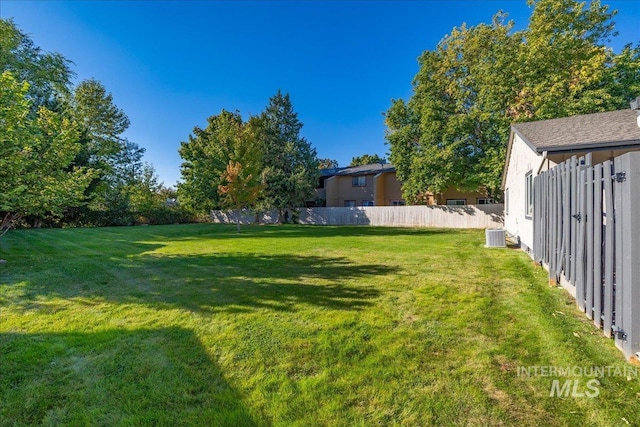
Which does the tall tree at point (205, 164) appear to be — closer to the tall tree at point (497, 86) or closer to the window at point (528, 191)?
the tall tree at point (497, 86)

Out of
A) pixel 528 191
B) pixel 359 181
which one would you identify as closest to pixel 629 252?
pixel 528 191

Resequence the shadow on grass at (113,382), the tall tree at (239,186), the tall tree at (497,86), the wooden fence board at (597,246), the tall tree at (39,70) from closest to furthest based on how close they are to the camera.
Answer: the shadow on grass at (113,382)
the wooden fence board at (597,246)
the tall tree at (39,70)
the tall tree at (497,86)
the tall tree at (239,186)

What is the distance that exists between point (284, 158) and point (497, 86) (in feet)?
57.4

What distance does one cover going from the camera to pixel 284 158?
28250 millimetres

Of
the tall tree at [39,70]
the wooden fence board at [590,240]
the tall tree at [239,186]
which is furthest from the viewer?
the tall tree at [239,186]

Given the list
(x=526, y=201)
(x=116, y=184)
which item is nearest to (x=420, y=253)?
(x=526, y=201)

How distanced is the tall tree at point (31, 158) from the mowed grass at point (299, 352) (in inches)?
91.4

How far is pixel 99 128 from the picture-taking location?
100.0 ft

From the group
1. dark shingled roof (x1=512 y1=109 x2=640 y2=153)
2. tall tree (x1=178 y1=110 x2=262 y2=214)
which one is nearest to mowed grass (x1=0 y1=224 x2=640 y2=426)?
dark shingled roof (x1=512 y1=109 x2=640 y2=153)

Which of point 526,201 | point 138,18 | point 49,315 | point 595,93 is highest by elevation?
point 138,18

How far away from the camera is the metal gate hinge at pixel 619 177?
2.88m

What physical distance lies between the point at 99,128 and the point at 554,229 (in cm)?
3762

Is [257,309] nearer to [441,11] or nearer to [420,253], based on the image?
[420,253]

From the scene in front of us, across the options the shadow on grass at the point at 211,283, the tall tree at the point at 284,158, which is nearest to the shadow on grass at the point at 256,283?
the shadow on grass at the point at 211,283
